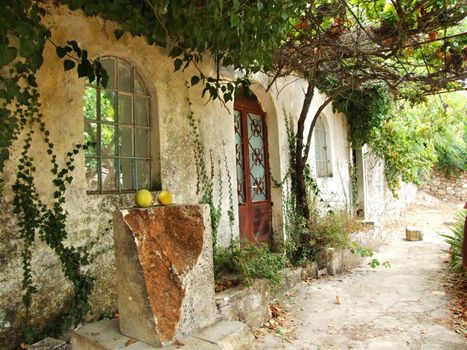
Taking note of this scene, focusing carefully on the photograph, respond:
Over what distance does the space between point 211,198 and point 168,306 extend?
2114 mm

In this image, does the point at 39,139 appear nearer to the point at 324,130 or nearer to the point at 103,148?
the point at 103,148

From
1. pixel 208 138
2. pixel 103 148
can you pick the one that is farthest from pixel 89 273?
pixel 208 138

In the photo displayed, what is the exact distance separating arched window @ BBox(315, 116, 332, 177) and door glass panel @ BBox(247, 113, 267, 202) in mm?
1824

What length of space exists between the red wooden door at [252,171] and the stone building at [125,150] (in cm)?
2

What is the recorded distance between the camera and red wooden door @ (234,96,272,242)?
17.3 feet

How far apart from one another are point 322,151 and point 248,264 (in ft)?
13.8

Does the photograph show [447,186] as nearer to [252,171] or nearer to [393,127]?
[393,127]

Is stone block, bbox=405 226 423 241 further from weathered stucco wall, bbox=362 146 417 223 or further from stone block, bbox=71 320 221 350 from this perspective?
stone block, bbox=71 320 221 350

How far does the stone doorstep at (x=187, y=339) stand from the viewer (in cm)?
218

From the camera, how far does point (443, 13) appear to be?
4180 millimetres

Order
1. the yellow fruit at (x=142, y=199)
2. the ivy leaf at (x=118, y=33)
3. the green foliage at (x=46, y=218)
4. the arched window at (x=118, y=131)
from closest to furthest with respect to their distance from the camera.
→ the yellow fruit at (x=142, y=199) → the green foliage at (x=46, y=218) → the ivy leaf at (x=118, y=33) → the arched window at (x=118, y=131)

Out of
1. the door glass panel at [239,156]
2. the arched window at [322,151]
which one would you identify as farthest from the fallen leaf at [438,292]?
the arched window at [322,151]

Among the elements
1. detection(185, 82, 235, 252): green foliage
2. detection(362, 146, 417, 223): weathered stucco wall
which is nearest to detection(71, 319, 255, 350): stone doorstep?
detection(185, 82, 235, 252): green foliage

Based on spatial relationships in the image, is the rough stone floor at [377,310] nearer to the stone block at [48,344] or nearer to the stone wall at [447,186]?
the stone block at [48,344]
